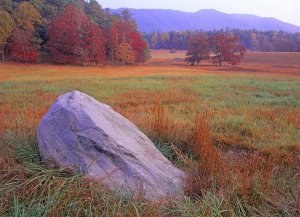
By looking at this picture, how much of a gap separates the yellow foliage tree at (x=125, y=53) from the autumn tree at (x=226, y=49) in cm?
1624

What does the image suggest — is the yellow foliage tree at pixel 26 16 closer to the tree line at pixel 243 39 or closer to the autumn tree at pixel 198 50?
the autumn tree at pixel 198 50

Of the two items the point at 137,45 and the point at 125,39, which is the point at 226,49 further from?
the point at 125,39

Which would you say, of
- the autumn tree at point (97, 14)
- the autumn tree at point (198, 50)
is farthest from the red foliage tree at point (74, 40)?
the autumn tree at point (198, 50)

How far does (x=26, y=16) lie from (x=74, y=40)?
26.0 ft

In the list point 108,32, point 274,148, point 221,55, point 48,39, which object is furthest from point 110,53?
point 274,148

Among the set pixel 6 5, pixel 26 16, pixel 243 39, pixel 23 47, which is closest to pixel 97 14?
pixel 6 5

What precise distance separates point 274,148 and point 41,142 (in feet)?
14.0

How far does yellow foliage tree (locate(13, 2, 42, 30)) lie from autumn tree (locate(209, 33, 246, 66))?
3064cm

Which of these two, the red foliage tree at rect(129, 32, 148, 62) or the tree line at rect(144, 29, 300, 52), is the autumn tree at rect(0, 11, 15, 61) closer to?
the red foliage tree at rect(129, 32, 148, 62)

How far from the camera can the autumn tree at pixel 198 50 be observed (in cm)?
6306

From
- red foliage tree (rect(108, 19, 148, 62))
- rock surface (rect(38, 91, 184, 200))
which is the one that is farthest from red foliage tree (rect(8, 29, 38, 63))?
rock surface (rect(38, 91, 184, 200))

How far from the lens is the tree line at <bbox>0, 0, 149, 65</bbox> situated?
47.7m

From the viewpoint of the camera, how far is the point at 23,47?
155 feet

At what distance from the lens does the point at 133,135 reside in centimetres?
572
